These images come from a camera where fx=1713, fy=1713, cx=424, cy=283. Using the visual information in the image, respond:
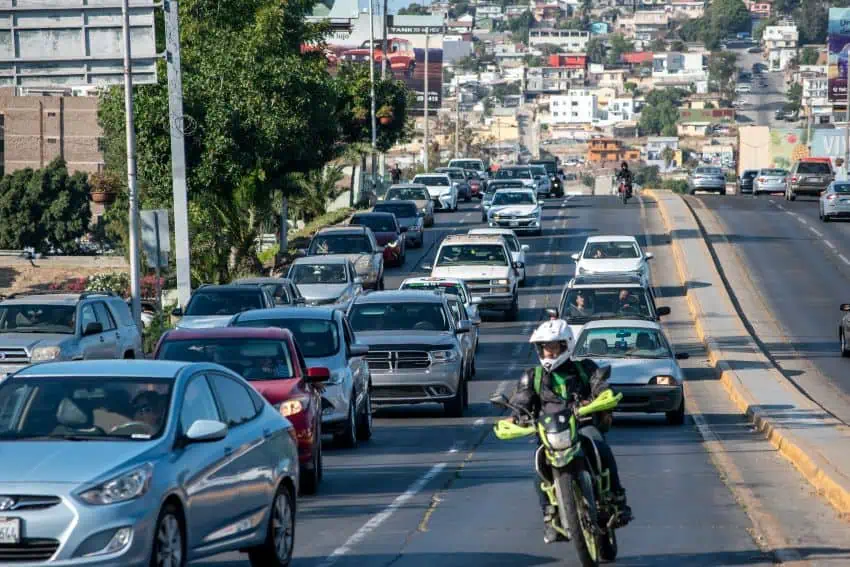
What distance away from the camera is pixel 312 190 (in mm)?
68000

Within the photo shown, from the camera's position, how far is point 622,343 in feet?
84.1

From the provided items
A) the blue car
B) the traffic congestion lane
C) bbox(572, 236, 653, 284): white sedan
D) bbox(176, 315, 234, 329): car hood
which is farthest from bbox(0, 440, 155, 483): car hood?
bbox(572, 236, 653, 284): white sedan

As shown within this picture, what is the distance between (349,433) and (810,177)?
58.9 metres

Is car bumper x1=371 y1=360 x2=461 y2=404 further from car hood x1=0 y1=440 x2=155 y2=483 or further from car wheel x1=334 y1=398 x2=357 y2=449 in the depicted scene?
car hood x1=0 y1=440 x2=155 y2=483

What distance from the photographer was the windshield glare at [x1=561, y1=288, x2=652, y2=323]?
102 ft

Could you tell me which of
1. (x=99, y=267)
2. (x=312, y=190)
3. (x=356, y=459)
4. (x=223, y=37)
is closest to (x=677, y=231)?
(x=312, y=190)

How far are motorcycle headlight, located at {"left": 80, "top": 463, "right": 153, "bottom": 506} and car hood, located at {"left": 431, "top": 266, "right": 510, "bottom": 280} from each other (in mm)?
31206

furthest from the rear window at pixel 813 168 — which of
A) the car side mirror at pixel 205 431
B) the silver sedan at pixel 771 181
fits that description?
the car side mirror at pixel 205 431

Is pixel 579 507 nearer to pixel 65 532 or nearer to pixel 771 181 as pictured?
pixel 65 532

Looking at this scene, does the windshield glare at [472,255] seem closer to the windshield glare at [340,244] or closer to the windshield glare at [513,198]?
the windshield glare at [340,244]

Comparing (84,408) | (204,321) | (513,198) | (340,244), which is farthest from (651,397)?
(513,198)

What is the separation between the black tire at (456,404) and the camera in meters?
24.7

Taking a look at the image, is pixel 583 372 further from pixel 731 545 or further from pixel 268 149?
pixel 268 149

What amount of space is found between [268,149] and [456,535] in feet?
108
